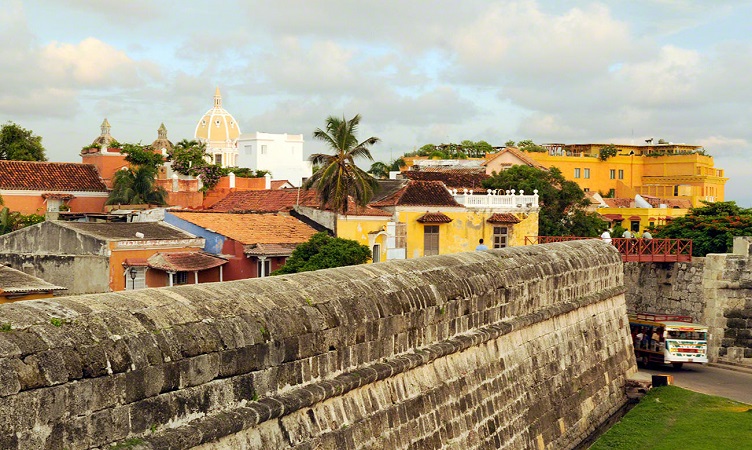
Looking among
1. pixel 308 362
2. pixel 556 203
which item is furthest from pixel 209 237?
pixel 308 362

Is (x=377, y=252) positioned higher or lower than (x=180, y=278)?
higher

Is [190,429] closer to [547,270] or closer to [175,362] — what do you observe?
[175,362]

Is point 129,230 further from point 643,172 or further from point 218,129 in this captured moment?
point 218,129

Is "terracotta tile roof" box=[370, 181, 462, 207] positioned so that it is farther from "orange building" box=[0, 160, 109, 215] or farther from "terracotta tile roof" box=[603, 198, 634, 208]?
"terracotta tile roof" box=[603, 198, 634, 208]

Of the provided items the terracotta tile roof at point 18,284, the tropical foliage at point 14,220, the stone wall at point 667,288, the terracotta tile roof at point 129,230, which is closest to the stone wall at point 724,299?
the stone wall at point 667,288

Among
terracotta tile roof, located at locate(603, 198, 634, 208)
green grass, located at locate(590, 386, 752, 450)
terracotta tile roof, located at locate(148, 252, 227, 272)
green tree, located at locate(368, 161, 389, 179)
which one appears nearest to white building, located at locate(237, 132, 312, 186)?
green tree, located at locate(368, 161, 389, 179)

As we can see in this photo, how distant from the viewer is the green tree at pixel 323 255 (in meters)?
23.8

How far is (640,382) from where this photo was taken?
18141 mm

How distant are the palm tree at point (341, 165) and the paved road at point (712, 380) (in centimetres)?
928

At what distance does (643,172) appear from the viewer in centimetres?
6425

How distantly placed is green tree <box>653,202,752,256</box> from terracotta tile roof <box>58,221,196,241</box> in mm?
15534

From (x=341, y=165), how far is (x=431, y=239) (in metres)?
5.91

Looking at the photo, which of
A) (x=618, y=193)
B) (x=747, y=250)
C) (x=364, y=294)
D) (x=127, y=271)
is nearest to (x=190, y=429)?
(x=364, y=294)

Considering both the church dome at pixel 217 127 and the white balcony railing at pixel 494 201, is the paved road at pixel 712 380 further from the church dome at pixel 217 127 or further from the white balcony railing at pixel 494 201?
the church dome at pixel 217 127
